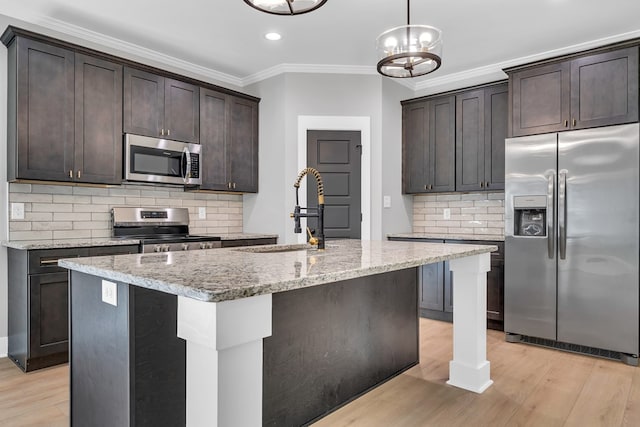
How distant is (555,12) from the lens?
3.26m

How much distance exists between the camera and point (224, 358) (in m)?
1.16

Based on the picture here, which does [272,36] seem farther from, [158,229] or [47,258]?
[47,258]

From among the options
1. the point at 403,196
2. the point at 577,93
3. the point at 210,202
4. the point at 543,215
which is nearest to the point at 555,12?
the point at 577,93

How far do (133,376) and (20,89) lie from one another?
2.59 metres

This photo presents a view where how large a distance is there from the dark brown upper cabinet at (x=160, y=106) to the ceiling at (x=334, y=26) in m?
0.37

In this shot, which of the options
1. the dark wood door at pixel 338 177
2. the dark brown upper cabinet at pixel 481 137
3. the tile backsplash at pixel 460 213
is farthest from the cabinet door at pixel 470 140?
the dark wood door at pixel 338 177

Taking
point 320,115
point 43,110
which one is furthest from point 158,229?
point 320,115

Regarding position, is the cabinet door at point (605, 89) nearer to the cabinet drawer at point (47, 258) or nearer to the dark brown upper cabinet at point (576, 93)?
the dark brown upper cabinet at point (576, 93)

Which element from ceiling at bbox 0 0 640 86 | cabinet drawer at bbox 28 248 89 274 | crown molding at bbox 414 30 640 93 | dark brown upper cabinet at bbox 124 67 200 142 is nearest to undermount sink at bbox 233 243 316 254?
cabinet drawer at bbox 28 248 89 274

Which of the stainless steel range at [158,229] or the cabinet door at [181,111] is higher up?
the cabinet door at [181,111]

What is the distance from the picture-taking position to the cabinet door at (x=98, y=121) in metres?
3.36

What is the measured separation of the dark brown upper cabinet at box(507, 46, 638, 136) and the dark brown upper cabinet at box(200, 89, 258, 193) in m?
2.68

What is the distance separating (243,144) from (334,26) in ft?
→ 5.52

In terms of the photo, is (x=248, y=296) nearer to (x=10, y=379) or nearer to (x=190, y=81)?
(x=10, y=379)
